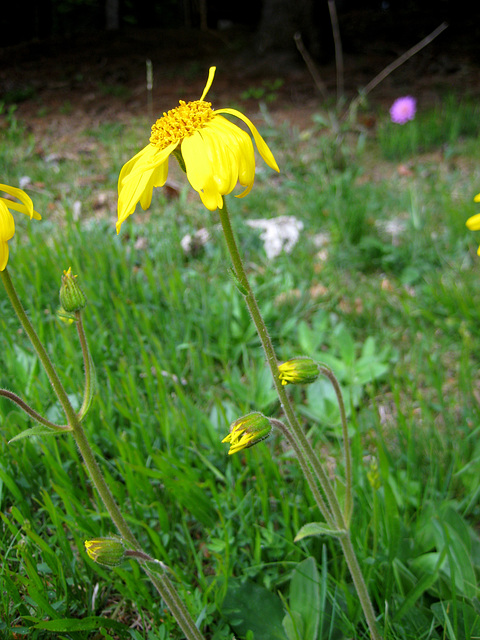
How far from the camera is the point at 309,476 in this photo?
90cm

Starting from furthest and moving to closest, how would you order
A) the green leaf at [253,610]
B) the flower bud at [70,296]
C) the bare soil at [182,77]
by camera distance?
the bare soil at [182,77] < the green leaf at [253,610] < the flower bud at [70,296]

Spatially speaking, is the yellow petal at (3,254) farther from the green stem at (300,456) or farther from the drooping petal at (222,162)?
the green stem at (300,456)

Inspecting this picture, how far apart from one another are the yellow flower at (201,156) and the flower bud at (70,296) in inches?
8.0

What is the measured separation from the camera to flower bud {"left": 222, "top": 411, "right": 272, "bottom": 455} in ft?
2.60

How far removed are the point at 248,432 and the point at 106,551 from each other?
30cm

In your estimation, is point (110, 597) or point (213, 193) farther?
point (110, 597)

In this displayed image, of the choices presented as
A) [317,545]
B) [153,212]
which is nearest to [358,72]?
[153,212]

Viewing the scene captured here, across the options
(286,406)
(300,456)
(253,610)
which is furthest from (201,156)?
(253,610)

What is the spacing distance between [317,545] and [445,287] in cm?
131

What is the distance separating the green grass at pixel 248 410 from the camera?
3.51 ft

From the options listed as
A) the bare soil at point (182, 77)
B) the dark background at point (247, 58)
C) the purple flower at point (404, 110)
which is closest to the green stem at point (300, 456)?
the purple flower at point (404, 110)

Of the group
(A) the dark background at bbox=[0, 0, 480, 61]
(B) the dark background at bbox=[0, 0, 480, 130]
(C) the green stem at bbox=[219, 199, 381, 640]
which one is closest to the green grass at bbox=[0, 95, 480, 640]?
(C) the green stem at bbox=[219, 199, 381, 640]

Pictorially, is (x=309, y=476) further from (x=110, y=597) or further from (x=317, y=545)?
(x=110, y=597)

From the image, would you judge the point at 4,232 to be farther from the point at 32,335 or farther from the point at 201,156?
the point at 201,156
